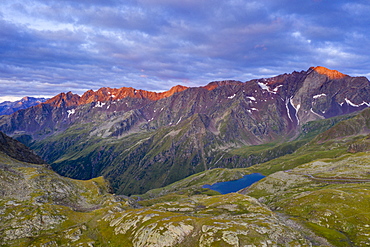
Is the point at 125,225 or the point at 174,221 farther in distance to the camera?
the point at 125,225

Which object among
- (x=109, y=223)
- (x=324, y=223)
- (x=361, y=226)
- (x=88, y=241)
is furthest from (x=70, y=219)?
(x=361, y=226)

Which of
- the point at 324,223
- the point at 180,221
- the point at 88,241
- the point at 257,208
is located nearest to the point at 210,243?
the point at 180,221

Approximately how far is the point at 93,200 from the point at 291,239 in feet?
380

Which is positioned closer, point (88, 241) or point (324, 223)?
point (88, 241)

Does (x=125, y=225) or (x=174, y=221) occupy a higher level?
(x=174, y=221)

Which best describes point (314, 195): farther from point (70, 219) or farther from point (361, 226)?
point (70, 219)

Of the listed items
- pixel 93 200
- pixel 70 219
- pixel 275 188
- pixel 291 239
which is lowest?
pixel 275 188

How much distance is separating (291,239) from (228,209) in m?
41.5

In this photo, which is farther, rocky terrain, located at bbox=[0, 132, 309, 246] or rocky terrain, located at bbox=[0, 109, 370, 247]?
rocky terrain, located at bbox=[0, 109, 370, 247]

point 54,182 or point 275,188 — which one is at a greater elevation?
point 54,182

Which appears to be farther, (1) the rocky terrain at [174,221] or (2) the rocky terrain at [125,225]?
(1) the rocky terrain at [174,221]

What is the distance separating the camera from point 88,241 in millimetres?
71125

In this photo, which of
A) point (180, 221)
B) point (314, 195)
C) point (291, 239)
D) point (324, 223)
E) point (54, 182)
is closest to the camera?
point (291, 239)

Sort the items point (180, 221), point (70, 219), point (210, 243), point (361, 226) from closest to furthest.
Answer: point (210, 243), point (180, 221), point (361, 226), point (70, 219)
